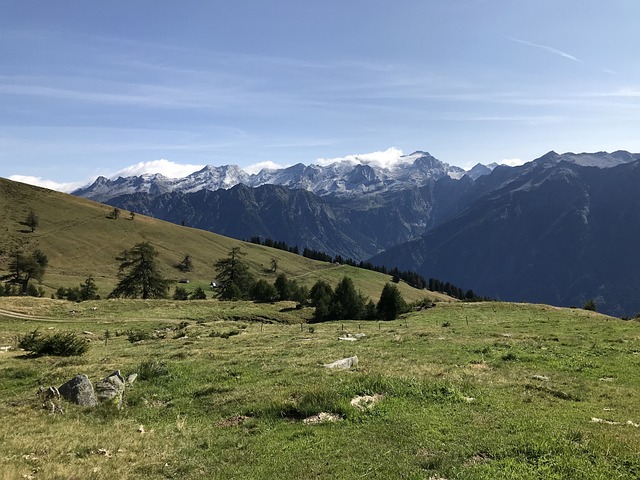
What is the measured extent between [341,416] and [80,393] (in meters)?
11.0

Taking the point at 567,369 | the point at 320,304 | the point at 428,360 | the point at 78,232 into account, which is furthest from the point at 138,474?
the point at 78,232

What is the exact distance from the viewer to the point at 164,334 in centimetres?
4497

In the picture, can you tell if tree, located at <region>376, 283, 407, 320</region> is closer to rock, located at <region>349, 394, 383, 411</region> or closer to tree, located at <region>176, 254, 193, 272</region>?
rock, located at <region>349, 394, 383, 411</region>

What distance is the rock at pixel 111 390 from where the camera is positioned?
56.3ft

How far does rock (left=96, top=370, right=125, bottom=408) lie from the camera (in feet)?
56.3

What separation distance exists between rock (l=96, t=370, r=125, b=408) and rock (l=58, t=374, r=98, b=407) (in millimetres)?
351

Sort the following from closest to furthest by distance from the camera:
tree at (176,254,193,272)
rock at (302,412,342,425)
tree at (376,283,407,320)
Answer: rock at (302,412,342,425) → tree at (376,283,407,320) → tree at (176,254,193,272)

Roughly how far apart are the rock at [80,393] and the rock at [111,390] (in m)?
0.35

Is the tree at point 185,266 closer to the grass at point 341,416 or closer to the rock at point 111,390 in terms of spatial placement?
the grass at point 341,416

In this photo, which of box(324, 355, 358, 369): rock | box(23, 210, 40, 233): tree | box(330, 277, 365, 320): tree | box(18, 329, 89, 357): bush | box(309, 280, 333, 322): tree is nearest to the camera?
box(324, 355, 358, 369): rock

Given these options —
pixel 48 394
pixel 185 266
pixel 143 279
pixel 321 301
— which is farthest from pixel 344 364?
pixel 185 266

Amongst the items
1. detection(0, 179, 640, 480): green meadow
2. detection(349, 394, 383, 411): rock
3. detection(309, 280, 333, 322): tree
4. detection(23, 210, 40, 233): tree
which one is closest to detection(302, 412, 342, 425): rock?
detection(0, 179, 640, 480): green meadow

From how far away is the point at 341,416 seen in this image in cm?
1462

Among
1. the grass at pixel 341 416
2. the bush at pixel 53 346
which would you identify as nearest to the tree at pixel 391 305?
the grass at pixel 341 416
